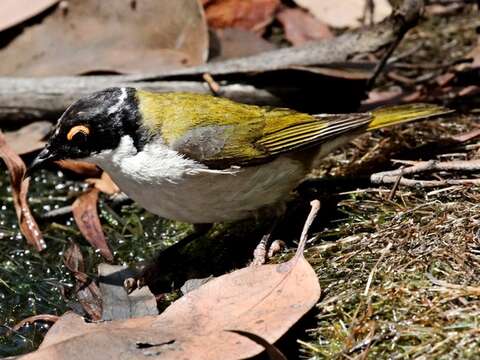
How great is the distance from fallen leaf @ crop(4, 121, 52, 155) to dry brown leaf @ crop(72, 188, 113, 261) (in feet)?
1.97

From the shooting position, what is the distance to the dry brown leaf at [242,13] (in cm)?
830

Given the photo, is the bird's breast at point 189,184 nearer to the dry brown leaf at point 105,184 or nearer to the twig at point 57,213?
the twig at point 57,213

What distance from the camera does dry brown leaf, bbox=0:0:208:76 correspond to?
7414 mm

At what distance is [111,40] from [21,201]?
1863 mm

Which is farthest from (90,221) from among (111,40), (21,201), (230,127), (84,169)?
(111,40)

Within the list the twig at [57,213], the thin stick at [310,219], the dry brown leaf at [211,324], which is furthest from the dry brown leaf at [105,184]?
the dry brown leaf at [211,324]

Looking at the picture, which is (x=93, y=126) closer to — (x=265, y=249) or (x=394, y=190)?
(x=265, y=249)

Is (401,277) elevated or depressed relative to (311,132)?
depressed

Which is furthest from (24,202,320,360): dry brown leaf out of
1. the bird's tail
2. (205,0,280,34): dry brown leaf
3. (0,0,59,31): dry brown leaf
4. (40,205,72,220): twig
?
(205,0,280,34): dry brown leaf

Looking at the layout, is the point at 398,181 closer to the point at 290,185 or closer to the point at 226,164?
the point at 290,185

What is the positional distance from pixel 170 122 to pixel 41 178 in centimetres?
202

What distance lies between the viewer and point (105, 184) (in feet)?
22.4

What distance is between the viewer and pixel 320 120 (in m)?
5.84

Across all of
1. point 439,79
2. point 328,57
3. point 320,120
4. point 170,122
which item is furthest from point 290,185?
point 439,79
